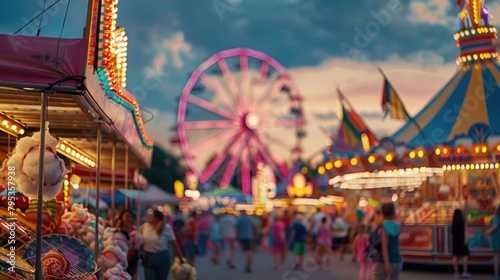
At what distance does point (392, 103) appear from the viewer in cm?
2089

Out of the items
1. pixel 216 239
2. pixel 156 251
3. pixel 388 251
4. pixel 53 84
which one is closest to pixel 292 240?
pixel 216 239

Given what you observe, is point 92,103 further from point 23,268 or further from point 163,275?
point 163,275

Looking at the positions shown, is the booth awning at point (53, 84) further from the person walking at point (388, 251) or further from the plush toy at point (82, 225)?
the person walking at point (388, 251)

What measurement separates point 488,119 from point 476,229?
2871 mm

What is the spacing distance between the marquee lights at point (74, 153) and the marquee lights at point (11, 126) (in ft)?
2.85

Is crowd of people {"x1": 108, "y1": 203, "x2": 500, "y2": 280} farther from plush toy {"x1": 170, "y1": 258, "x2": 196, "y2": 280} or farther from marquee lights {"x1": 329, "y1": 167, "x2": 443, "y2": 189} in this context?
marquee lights {"x1": 329, "y1": 167, "x2": 443, "y2": 189}

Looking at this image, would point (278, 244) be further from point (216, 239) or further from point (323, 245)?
point (216, 239)

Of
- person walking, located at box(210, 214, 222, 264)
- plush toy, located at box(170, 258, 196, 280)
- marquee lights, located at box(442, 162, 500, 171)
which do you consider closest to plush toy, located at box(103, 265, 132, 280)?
plush toy, located at box(170, 258, 196, 280)

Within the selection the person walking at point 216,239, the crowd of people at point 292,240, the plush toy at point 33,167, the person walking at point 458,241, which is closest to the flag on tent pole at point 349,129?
the crowd of people at point 292,240

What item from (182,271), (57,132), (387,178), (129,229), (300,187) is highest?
(300,187)

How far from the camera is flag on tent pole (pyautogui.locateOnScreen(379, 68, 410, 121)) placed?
2077cm

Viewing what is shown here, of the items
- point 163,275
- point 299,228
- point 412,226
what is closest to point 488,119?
point 412,226

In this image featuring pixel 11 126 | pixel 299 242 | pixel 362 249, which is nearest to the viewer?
pixel 11 126

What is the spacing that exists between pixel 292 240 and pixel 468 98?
5.61 m
